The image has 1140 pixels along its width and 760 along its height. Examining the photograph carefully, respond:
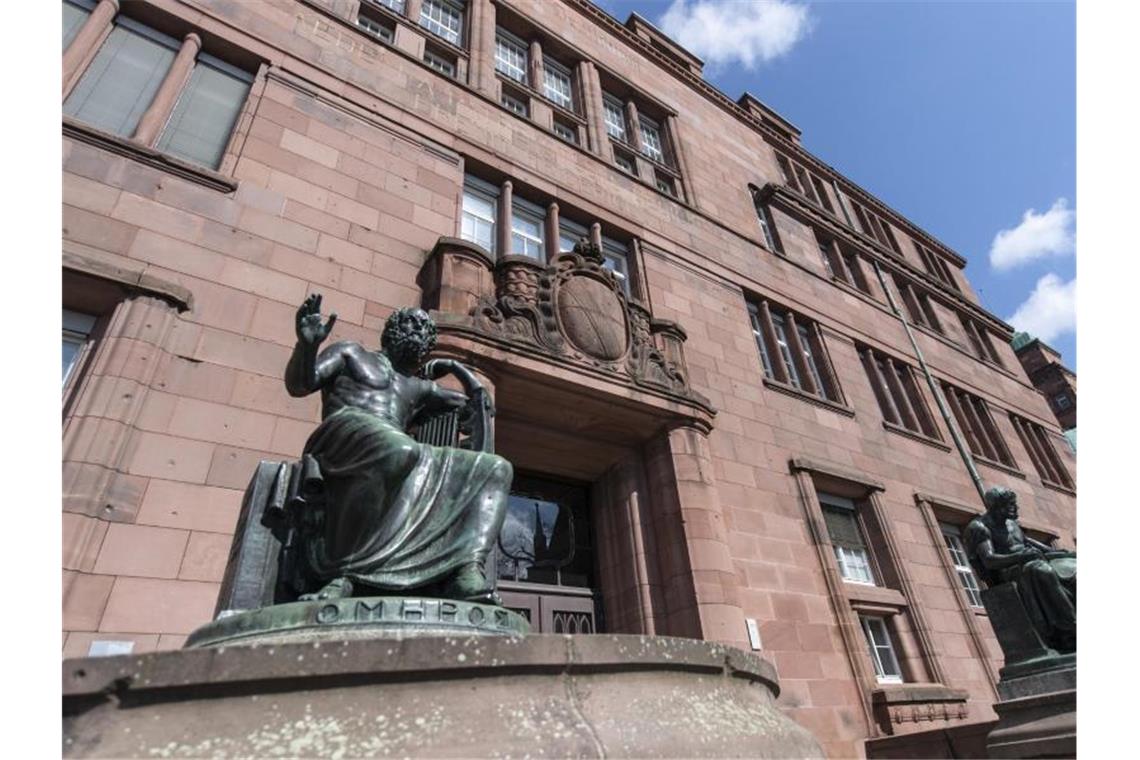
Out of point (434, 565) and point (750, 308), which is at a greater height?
point (750, 308)

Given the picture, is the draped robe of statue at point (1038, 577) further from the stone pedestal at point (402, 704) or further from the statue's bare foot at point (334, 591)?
the statue's bare foot at point (334, 591)

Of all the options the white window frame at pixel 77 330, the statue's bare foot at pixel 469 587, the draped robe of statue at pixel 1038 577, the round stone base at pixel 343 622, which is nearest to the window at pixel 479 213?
the white window frame at pixel 77 330

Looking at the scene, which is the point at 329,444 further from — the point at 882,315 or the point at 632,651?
the point at 882,315

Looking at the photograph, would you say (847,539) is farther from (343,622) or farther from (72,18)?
(72,18)

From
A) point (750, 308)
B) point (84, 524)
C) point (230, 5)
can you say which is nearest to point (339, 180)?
point (230, 5)

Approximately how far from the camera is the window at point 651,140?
1349cm

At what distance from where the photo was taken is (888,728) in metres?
7.33

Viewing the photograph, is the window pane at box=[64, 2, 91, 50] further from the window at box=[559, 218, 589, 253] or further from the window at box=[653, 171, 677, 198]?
the window at box=[653, 171, 677, 198]

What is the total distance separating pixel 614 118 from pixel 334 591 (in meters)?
13.2

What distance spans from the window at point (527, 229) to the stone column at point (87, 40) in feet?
17.4

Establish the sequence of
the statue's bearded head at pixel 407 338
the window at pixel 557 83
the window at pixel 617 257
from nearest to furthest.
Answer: the statue's bearded head at pixel 407 338, the window at pixel 617 257, the window at pixel 557 83

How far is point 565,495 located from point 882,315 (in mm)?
11651

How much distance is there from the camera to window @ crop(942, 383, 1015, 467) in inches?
597

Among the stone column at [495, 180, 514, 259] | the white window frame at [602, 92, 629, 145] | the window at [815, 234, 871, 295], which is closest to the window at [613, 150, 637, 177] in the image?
the white window frame at [602, 92, 629, 145]
